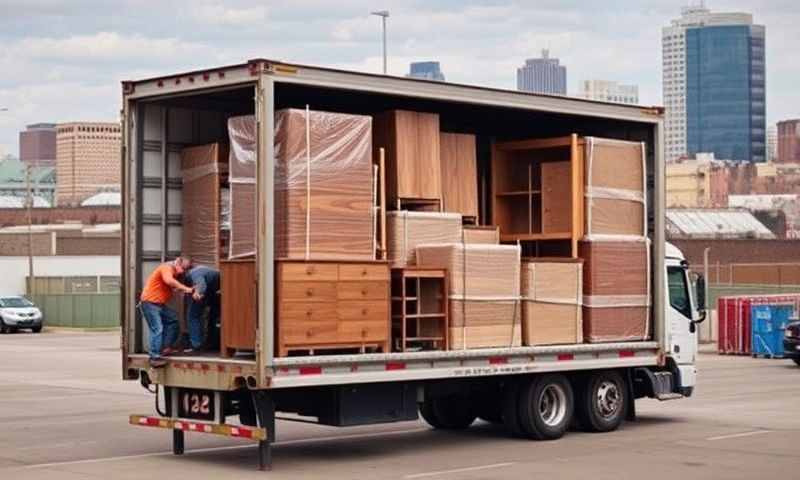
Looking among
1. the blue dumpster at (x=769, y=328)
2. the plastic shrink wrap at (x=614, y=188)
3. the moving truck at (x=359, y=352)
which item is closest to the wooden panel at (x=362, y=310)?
the moving truck at (x=359, y=352)

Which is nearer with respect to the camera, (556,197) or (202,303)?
(202,303)

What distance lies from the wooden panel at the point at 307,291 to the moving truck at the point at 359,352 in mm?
148

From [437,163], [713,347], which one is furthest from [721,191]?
[437,163]

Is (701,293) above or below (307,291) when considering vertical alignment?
below

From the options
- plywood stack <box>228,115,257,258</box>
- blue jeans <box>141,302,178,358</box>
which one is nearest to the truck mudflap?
blue jeans <box>141,302,178,358</box>

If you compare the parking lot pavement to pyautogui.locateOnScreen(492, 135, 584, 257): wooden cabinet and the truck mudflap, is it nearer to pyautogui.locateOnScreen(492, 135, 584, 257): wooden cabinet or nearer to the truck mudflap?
the truck mudflap

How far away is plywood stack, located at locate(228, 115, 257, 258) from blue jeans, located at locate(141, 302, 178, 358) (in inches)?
45.5

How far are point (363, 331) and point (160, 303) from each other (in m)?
2.29

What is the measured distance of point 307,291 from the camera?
1573 centimetres

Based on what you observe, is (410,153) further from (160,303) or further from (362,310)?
(160,303)

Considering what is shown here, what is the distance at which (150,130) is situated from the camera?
689 inches

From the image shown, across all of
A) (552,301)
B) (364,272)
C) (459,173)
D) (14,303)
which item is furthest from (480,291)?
(14,303)

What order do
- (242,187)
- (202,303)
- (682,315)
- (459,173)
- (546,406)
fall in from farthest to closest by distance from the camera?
1. (682,315)
2. (546,406)
3. (459,173)
4. (202,303)
5. (242,187)

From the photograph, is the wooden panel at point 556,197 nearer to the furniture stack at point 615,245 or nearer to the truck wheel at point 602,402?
the furniture stack at point 615,245
